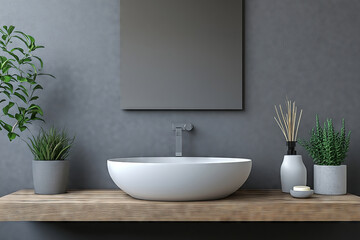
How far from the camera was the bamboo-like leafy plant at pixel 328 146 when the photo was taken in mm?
1967

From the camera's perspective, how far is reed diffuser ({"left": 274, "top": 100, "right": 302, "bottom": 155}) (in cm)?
204

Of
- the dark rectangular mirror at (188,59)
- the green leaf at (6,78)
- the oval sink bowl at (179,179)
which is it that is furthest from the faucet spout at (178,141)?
the green leaf at (6,78)

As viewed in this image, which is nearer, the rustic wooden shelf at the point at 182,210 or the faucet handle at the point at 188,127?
the rustic wooden shelf at the point at 182,210

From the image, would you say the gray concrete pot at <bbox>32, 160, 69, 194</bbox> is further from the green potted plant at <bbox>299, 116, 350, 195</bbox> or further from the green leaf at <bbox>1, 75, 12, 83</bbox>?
the green potted plant at <bbox>299, 116, 350, 195</bbox>

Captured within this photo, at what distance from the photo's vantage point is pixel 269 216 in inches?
66.1

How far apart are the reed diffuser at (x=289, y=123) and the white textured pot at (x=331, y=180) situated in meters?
0.16

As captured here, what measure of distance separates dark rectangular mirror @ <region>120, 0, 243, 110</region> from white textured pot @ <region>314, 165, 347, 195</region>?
1.85ft

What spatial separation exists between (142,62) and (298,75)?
832mm

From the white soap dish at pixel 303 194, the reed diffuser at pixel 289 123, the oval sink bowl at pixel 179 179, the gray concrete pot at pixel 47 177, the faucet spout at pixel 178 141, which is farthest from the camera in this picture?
the faucet spout at pixel 178 141

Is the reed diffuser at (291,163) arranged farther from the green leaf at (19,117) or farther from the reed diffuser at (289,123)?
the green leaf at (19,117)

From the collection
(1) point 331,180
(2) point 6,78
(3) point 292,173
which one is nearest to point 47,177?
(2) point 6,78

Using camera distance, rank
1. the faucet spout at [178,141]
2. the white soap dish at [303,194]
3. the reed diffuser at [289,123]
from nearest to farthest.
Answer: the white soap dish at [303,194] < the reed diffuser at [289,123] < the faucet spout at [178,141]

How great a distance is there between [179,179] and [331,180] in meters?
0.77

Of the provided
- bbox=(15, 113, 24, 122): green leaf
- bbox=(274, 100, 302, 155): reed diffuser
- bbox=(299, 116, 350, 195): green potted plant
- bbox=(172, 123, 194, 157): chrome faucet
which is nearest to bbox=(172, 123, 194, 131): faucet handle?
bbox=(172, 123, 194, 157): chrome faucet
